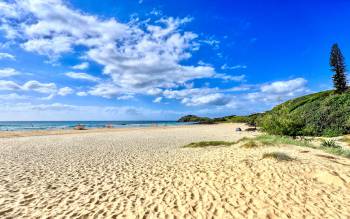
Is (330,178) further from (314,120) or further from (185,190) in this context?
(314,120)

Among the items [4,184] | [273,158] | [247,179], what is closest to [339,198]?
[247,179]

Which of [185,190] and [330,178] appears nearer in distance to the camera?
[185,190]

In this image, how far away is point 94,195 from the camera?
8633mm

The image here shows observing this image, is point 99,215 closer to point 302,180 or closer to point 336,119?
point 302,180

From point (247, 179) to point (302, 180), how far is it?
2.09 metres

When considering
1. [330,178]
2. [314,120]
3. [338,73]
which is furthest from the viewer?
[338,73]

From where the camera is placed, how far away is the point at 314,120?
101ft

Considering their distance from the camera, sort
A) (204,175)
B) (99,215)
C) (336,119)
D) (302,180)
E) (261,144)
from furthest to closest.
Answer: (336,119) < (261,144) < (204,175) < (302,180) < (99,215)

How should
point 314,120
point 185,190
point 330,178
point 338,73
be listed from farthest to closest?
1. point 338,73
2. point 314,120
3. point 330,178
4. point 185,190

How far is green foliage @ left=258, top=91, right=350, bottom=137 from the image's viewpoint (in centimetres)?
2175

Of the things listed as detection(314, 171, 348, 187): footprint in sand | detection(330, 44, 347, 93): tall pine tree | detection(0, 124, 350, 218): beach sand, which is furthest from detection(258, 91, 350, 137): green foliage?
detection(330, 44, 347, 93): tall pine tree

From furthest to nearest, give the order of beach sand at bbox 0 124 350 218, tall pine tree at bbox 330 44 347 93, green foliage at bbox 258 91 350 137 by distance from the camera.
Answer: tall pine tree at bbox 330 44 347 93 → green foliage at bbox 258 91 350 137 → beach sand at bbox 0 124 350 218

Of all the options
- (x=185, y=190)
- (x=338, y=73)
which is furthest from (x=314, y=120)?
(x=338, y=73)

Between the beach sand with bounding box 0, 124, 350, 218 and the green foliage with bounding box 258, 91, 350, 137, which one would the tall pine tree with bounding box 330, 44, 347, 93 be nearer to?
the green foliage with bounding box 258, 91, 350, 137
